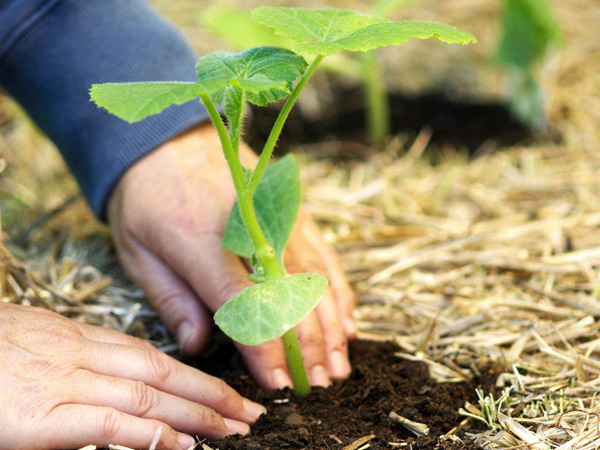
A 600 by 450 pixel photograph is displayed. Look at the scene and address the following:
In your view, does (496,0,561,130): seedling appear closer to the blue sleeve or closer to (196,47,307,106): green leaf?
the blue sleeve

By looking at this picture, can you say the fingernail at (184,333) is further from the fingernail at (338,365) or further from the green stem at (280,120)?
the green stem at (280,120)

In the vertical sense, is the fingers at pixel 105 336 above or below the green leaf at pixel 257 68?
below

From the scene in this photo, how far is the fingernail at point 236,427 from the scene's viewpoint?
1124 millimetres

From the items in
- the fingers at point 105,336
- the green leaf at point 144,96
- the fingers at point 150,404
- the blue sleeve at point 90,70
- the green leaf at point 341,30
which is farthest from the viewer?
the blue sleeve at point 90,70

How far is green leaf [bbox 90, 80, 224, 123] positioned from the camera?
2.55 feet

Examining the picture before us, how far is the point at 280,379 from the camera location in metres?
1.27

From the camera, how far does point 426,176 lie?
2.45 meters

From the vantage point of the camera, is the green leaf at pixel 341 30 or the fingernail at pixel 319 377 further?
the fingernail at pixel 319 377

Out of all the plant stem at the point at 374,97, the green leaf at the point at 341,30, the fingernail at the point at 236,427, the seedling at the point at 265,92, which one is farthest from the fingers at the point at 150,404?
the plant stem at the point at 374,97

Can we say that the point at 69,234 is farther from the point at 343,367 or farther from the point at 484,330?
the point at 484,330

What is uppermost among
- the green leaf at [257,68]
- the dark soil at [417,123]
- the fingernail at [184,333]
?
the green leaf at [257,68]

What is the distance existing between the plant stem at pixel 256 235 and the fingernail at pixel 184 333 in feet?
0.91

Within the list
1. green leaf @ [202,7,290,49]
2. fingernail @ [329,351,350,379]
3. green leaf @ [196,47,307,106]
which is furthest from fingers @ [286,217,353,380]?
green leaf @ [202,7,290,49]

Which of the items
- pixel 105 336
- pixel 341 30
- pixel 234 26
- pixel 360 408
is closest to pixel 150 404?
pixel 105 336
